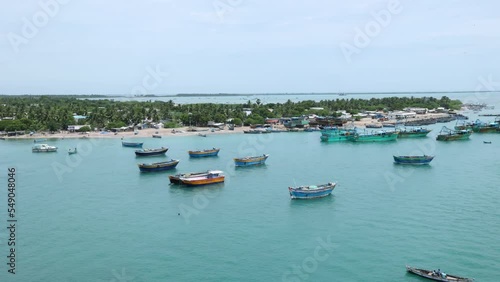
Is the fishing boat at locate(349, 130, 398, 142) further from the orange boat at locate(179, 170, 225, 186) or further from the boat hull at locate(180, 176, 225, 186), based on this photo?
the boat hull at locate(180, 176, 225, 186)

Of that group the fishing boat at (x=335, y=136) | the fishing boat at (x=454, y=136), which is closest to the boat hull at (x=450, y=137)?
the fishing boat at (x=454, y=136)

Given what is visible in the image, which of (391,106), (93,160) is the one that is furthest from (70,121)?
(391,106)

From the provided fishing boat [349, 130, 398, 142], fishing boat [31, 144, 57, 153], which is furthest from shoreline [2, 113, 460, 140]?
fishing boat [349, 130, 398, 142]

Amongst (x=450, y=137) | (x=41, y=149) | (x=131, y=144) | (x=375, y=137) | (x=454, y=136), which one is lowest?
(x=41, y=149)

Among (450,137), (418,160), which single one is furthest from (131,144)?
(450,137)

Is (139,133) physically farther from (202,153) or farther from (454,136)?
(454,136)

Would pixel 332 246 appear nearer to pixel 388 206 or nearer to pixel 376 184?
pixel 388 206
